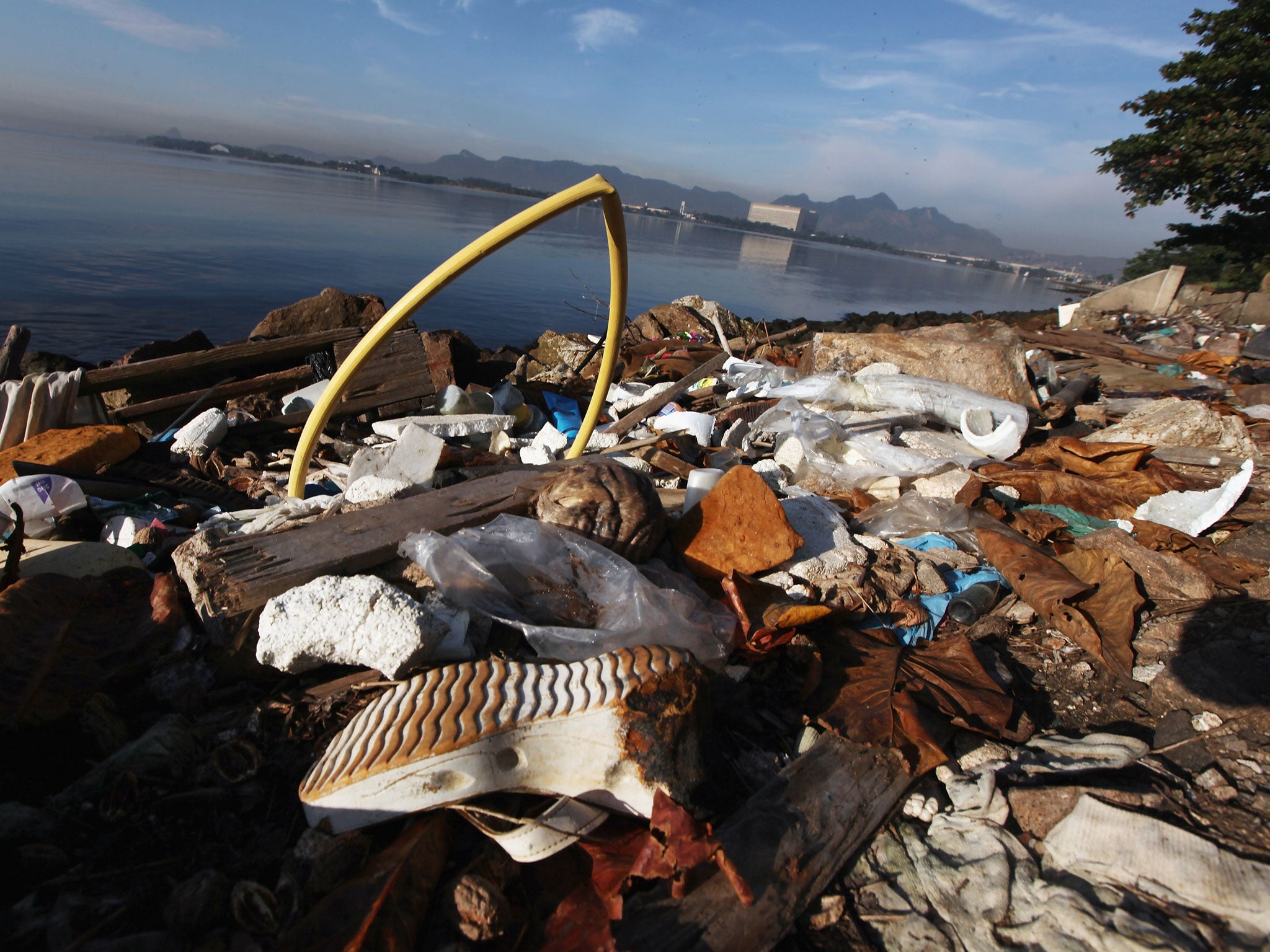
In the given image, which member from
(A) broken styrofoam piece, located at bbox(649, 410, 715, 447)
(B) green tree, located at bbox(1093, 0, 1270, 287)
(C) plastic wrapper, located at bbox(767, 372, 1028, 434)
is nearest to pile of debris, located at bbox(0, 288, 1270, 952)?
(A) broken styrofoam piece, located at bbox(649, 410, 715, 447)

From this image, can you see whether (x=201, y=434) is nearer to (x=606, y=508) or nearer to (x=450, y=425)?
(x=450, y=425)

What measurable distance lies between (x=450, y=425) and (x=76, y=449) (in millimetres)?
1874

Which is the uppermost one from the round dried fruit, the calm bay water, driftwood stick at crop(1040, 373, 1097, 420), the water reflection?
the water reflection

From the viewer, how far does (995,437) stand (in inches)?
191

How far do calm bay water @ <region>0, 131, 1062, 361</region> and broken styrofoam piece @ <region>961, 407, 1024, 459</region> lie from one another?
10.6m

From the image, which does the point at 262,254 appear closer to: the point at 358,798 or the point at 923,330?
the point at 923,330

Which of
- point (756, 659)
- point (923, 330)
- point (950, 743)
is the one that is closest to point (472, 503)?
point (756, 659)

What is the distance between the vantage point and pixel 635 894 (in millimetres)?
1596

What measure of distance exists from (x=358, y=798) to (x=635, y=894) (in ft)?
2.41

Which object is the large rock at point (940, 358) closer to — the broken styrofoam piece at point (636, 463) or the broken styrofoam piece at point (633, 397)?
the broken styrofoam piece at point (633, 397)

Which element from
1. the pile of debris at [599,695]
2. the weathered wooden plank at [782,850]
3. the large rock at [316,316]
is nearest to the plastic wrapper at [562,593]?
the pile of debris at [599,695]

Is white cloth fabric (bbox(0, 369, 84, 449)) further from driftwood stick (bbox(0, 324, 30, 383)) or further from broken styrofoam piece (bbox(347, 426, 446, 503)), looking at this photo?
broken styrofoam piece (bbox(347, 426, 446, 503))

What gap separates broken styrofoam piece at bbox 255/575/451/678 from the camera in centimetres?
199

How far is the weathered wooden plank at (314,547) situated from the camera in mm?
2123
